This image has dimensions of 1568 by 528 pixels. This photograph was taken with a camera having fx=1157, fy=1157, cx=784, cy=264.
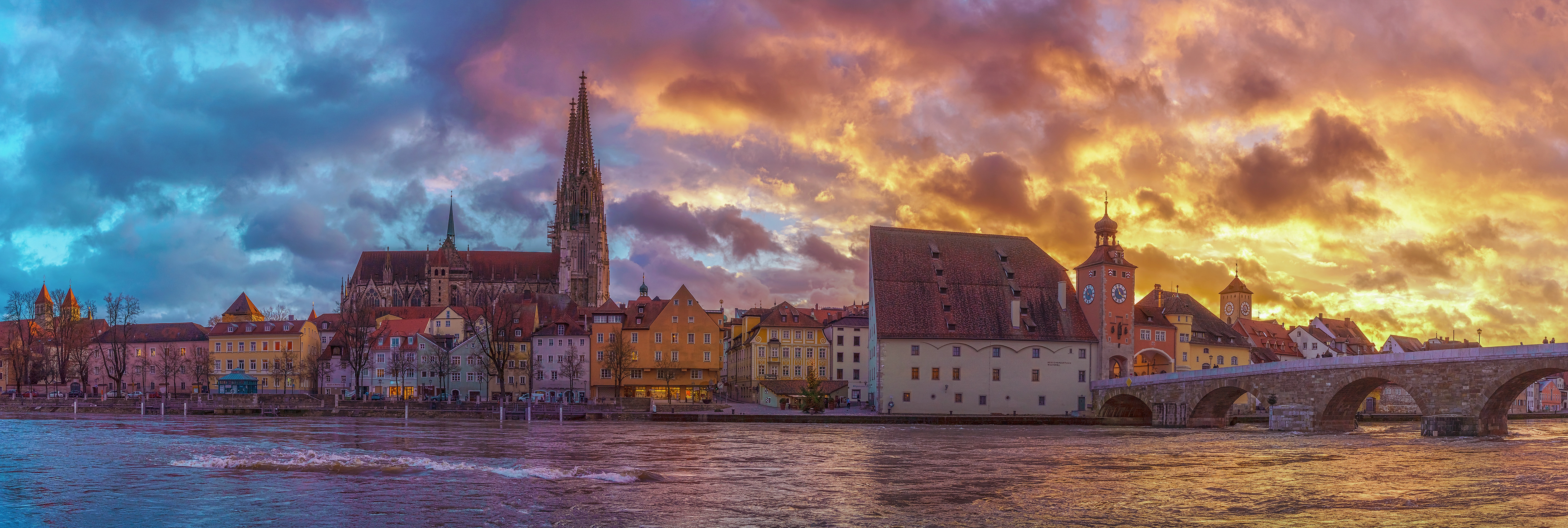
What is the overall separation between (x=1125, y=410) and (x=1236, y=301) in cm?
6780

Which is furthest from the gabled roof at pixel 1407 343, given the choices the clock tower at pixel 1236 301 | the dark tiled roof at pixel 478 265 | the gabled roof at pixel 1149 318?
the dark tiled roof at pixel 478 265

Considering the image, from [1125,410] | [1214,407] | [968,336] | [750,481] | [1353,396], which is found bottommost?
[1125,410]

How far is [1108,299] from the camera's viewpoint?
247 feet

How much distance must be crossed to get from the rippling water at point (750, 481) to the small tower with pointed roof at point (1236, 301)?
87922mm

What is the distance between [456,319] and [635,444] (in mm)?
67778

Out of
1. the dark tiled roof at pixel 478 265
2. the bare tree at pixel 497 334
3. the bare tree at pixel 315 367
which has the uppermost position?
the dark tiled roof at pixel 478 265

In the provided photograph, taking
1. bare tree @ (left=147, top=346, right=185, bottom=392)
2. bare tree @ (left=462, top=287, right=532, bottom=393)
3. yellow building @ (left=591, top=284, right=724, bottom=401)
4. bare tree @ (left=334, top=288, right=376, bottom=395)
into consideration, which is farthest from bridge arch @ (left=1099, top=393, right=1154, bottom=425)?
bare tree @ (left=147, top=346, right=185, bottom=392)

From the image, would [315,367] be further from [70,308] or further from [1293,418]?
[1293,418]

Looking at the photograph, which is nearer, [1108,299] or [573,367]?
[1108,299]

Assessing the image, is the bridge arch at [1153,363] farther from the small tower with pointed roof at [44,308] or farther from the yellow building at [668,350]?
the small tower with pointed roof at [44,308]

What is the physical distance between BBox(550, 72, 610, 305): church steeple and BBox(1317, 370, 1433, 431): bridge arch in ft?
354

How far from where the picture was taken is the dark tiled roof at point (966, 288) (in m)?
74.1

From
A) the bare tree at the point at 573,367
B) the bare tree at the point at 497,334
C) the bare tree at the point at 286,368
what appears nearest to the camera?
the bare tree at the point at 497,334

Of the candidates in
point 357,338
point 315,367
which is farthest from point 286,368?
A: point 357,338
